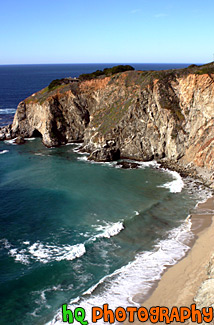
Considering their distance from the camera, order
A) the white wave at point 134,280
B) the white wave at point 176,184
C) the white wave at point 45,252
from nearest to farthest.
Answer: the white wave at point 134,280, the white wave at point 45,252, the white wave at point 176,184

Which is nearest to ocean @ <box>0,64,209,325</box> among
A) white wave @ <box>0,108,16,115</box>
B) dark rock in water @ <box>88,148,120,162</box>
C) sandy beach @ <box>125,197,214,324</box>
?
sandy beach @ <box>125,197,214,324</box>

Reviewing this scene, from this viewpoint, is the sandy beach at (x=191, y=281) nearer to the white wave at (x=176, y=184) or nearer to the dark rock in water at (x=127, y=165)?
the white wave at (x=176, y=184)

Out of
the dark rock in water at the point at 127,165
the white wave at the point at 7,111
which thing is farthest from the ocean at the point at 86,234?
the white wave at the point at 7,111

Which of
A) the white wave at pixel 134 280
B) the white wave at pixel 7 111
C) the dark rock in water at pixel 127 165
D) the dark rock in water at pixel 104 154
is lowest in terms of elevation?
the white wave at pixel 134 280

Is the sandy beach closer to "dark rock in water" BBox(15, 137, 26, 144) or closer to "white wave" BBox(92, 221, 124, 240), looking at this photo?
"white wave" BBox(92, 221, 124, 240)

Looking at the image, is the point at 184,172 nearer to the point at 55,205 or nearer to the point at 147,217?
the point at 147,217

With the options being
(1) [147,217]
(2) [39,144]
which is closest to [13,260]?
(1) [147,217]

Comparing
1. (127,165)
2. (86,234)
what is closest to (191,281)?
(86,234)
